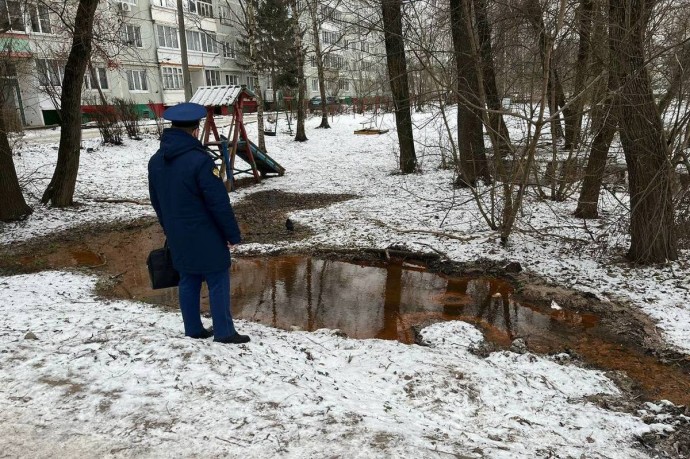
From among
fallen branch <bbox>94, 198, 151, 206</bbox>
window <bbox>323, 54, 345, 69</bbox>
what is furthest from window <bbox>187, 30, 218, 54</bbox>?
fallen branch <bbox>94, 198, 151, 206</bbox>

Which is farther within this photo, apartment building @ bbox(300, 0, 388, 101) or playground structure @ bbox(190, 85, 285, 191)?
playground structure @ bbox(190, 85, 285, 191)

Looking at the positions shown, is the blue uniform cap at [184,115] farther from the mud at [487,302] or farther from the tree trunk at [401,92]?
the tree trunk at [401,92]

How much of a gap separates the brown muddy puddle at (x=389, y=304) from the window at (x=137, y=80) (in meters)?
27.3

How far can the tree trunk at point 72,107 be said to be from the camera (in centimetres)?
899

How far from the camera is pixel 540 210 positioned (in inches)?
349

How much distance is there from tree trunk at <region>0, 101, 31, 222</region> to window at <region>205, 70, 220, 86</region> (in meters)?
A: 31.8

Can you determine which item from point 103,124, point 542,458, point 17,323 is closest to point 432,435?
point 542,458

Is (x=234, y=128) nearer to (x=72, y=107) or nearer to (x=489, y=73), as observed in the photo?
(x=72, y=107)

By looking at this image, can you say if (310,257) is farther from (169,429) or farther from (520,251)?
(169,429)

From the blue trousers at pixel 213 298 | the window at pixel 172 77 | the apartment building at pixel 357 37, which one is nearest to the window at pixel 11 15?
the apartment building at pixel 357 37

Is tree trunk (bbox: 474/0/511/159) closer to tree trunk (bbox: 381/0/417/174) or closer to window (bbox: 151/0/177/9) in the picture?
tree trunk (bbox: 381/0/417/174)

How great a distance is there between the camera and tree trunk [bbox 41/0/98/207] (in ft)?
29.5

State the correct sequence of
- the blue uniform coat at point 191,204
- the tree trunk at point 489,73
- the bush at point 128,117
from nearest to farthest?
the blue uniform coat at point 191,204, the tree trunk at point 489,73, the bush at point 128,117

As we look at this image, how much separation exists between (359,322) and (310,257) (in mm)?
2307
